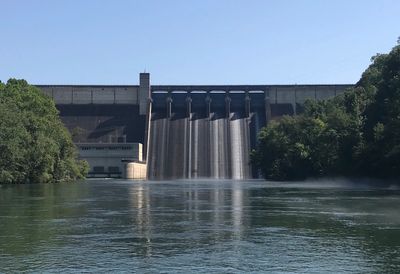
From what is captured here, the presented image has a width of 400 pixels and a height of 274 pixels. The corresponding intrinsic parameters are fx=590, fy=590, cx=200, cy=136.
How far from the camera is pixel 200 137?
4835 inches

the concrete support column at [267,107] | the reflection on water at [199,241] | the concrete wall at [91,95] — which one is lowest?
the reflection on water at [199,241]

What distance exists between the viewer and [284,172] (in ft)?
310

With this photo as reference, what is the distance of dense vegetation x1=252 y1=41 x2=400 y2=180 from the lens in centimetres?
5681

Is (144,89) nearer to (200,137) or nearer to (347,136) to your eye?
(200,137)

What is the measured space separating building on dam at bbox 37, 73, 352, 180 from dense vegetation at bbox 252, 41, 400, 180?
16.2 m

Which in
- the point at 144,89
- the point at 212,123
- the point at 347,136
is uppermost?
the point at 144,89

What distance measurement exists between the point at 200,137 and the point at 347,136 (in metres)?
56.7

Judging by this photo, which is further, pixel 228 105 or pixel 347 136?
pixel 228 105

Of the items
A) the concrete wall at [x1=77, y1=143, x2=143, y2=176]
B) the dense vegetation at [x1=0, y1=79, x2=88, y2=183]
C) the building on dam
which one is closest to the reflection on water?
the dense vegetation at [x1=0, y1=79, x2=88, y2=183]

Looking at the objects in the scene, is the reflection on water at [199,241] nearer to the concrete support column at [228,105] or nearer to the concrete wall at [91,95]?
the concrete support column at [228,105]

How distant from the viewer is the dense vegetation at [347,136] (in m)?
56.8

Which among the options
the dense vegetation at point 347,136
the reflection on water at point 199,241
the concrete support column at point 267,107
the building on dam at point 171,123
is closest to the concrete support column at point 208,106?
the building on dam at point 171,123

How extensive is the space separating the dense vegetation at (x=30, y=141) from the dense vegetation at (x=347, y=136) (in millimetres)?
Answer: 32959

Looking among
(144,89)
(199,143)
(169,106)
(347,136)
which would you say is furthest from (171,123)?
(347,136)
